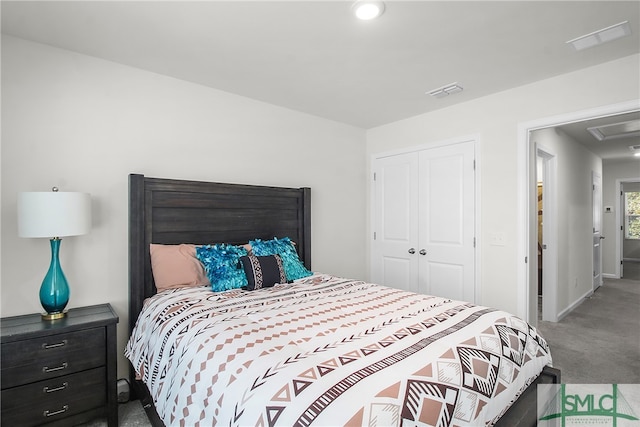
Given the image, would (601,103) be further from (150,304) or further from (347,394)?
(150,304)

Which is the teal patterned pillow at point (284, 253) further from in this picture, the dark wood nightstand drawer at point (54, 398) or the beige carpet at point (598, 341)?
the beige carpet at point (598, 341)

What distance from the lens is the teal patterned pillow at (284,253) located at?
9.29ft

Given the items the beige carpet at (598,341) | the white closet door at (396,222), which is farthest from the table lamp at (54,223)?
the beige carpet at (598,341)

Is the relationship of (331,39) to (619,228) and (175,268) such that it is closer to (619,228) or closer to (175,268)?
(175,268)

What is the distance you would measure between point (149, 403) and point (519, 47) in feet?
11.3

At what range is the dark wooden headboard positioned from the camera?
2469mm

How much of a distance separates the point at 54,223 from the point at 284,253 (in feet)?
5.38

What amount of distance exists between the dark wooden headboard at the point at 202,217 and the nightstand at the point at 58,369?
0.42 meters

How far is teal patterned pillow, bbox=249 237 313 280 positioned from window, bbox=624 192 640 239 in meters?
10.2

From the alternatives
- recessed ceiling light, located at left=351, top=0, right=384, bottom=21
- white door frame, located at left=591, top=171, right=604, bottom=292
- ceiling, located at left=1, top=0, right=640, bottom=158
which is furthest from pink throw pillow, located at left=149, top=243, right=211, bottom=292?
white door frame, located at left=591, top=171, right=604, bottom=292

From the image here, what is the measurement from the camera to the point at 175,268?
8.07 feet

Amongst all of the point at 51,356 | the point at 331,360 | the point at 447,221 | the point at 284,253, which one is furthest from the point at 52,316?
the point at 447,221

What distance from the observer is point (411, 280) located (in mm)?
3891

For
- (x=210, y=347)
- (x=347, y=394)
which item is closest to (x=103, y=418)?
(x=210, y=347)
